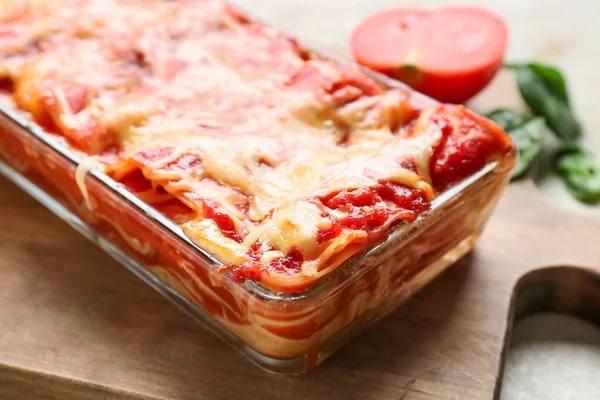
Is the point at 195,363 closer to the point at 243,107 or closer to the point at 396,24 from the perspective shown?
the point at 243,107

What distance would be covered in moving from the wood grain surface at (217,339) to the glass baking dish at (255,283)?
33mm

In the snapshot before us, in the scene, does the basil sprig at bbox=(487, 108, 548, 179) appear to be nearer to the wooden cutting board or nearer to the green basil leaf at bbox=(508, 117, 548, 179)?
the green basil leaf at bbox=(508, 117, 548, 179)

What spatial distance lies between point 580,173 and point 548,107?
197 mm

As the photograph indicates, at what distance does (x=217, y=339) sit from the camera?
1251 millimetres

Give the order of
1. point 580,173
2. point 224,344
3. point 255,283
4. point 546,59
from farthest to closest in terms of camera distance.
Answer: point 546,59 → point 580,173 → point 224,344 → point 255,283

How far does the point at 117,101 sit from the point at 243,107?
0.85ft

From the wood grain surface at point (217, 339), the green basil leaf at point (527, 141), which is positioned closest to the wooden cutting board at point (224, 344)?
the wood grain surface at point (217, 339)

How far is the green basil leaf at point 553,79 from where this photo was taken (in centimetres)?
179

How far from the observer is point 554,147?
1760 millimetres

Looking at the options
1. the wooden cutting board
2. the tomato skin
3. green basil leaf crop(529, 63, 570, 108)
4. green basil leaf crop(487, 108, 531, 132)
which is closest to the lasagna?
the wooden cutting board

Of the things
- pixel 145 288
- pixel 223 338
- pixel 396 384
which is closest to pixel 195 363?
pixel 223 338

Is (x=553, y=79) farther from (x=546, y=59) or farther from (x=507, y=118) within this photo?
(x=546, y=59)

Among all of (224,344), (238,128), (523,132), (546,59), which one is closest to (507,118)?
(523,132)

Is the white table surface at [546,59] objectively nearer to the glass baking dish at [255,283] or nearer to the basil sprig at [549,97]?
the basil sprig at [549,97]
